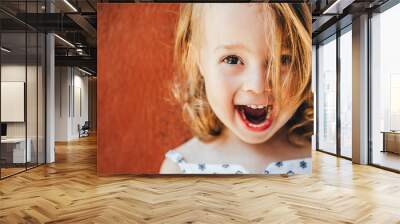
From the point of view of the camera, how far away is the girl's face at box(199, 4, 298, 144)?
6.18 meters

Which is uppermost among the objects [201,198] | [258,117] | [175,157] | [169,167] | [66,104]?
[66,104]

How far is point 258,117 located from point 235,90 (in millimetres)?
629

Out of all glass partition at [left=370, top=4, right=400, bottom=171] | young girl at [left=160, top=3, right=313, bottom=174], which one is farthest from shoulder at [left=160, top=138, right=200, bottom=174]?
glass partition at [left=370, top=4, right=400, bottom=171]

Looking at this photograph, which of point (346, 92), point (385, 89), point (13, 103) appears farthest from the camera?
point (346, 92)

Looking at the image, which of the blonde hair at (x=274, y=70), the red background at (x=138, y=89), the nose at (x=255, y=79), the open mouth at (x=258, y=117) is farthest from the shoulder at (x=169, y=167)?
the nose at (x=255, y=79)

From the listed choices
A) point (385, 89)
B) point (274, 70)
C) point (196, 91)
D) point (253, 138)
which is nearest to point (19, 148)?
point (196, 91)

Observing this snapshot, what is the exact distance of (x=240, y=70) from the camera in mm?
6176

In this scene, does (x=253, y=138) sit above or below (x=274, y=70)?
below

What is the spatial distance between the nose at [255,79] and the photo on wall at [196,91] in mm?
126

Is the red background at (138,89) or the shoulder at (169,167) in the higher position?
the red background at (138,89)

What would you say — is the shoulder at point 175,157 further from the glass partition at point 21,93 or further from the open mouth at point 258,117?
the glass partition at point 21,93

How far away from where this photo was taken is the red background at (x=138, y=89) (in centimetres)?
621

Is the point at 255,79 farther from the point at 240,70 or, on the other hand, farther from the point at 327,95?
the point at 327,95

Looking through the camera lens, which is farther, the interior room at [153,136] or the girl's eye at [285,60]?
the girl's eye at [285,60]
